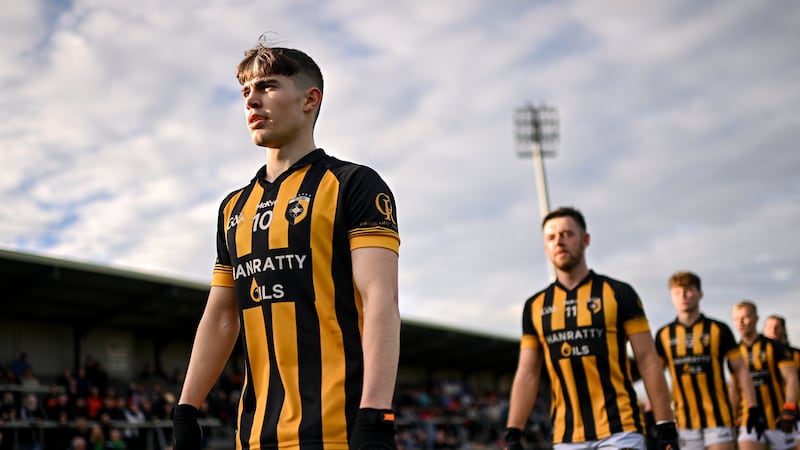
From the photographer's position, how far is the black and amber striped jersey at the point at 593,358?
255 inches

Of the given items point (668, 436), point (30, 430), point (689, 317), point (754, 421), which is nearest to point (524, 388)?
point (668, 436)

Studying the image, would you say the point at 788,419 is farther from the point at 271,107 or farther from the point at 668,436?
the point at 271,107

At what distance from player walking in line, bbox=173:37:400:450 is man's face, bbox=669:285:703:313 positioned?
24.6ft

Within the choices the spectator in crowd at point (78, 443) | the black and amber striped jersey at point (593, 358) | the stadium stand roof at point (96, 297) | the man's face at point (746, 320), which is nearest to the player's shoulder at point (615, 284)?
the black and amber striped jersey at point (593, 358)

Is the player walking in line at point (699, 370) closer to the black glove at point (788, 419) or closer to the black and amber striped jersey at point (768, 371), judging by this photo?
the black glove at point (788, 419)

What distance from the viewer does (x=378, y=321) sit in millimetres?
3018

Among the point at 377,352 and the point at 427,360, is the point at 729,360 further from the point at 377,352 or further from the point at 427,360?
the point at 427,360

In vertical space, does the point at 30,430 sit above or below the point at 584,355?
below

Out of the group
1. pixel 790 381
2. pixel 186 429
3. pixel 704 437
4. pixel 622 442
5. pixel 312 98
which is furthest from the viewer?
pixel 790 381

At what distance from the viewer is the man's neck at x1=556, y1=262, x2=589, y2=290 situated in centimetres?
697

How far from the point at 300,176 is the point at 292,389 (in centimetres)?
87

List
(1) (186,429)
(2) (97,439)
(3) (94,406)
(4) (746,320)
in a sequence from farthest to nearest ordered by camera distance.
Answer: (3) (94,406), (2) (97,439), (4) (746,320), (1) (186,429)

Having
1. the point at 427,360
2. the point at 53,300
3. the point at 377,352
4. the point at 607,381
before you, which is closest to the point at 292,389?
the point at 377,352

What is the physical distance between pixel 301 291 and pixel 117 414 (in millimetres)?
17793
